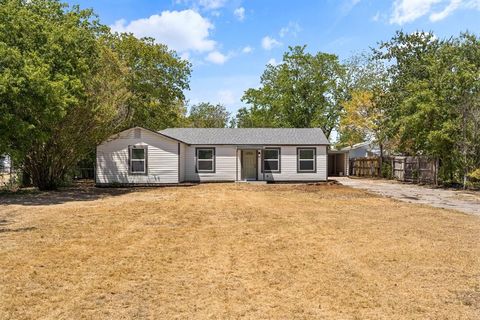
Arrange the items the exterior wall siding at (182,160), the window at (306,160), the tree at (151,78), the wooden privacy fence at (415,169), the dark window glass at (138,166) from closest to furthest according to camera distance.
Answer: the dark window glass at (138,166) < the wooden privacy fence at (415,169) < the exterior wall siding at (182,160) < the window at (306,160) < the tree at (151,78)

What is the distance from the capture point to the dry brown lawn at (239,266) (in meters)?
4.21

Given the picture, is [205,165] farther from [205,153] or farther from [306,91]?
[306,91]

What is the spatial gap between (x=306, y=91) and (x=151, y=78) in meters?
17.3

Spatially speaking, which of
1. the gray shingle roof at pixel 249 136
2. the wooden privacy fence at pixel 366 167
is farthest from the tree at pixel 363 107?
the gray shingle roof at pixel 249 136

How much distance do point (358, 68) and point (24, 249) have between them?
43.1 metres

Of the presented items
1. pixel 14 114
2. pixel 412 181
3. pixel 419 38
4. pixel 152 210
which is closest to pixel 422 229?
pixel 152 210

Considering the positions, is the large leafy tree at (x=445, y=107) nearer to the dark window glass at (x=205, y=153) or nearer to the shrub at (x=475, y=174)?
the shrub at (x=475, y=174)

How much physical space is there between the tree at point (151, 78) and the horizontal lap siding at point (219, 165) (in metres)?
5.57

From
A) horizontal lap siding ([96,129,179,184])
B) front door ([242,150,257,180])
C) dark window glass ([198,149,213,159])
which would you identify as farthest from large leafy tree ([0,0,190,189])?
front door ([242,150,257,180])

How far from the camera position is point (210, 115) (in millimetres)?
58781

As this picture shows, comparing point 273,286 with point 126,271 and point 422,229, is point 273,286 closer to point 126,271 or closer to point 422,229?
point 126,271

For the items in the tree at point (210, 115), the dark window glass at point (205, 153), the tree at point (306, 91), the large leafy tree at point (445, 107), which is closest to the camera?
the large leafy tree at point (445, 107)

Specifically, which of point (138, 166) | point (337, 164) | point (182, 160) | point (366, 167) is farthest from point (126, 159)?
point (366, 167)

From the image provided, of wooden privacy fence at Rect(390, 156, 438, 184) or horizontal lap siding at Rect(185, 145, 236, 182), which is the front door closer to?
horizontal lap siding at Rect(185, 145, 236, 182)
